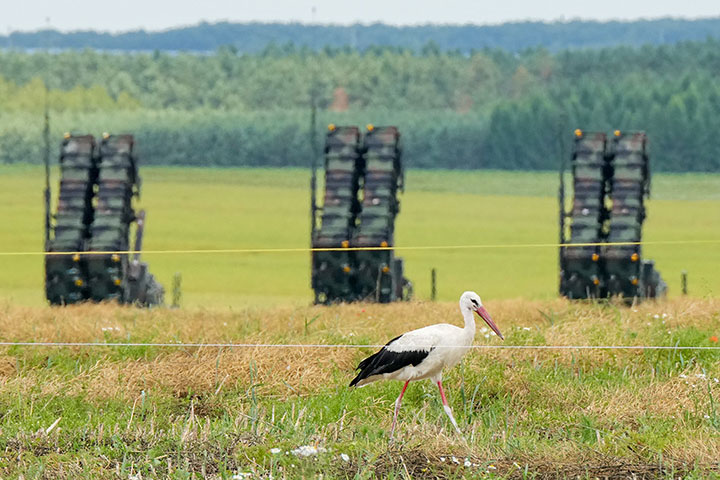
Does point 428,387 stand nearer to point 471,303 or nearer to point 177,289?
point 471,303

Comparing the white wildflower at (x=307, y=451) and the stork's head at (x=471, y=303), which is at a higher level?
the stork's head at (x=471, y=303)

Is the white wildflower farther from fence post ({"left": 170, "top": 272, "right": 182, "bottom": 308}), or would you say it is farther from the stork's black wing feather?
fence post ({"left": 170, "top": 272, "right": 182, "bottom": 308})

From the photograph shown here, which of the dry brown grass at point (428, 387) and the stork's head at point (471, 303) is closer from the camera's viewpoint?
the dry brown grass at point (428, 387)

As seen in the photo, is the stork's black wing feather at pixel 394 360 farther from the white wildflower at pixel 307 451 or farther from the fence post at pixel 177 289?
the fence post at pixel 177 289

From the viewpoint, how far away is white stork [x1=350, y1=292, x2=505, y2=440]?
751 cm

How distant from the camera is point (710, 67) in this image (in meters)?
46.2

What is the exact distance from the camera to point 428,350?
297 inches

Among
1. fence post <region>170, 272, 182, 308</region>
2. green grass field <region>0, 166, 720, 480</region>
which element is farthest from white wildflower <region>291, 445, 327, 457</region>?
fence post <region>170, 272, 182, 308</region>

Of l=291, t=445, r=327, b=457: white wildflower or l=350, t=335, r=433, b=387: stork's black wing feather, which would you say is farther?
l=350, t=335, r=433, b=387: stork's black wing feather

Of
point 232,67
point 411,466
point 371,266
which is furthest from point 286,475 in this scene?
point 232,67

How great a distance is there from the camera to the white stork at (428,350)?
7.51 m

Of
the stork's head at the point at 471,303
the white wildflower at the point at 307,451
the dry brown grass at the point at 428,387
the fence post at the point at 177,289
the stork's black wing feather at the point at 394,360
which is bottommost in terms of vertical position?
the fence post at the point at 177,289

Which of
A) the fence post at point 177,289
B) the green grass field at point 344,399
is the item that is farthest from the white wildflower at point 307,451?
the fence post at point 177,289

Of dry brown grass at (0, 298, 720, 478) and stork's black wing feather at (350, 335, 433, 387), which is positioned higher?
stork's black wing feather at (350, 335, 433, 387)
